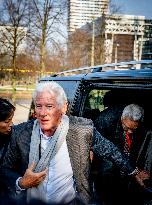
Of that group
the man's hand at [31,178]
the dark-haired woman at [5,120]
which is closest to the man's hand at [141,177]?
the man's hand at [31,178]

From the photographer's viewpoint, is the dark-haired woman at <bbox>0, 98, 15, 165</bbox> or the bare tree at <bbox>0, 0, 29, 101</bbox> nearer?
the dark-haired woman at <bbox>0, 98, 15, 165</bbox>

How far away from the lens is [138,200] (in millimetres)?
3367

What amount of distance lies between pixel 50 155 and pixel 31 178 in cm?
23

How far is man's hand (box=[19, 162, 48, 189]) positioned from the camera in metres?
2.47

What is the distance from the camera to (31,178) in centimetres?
248

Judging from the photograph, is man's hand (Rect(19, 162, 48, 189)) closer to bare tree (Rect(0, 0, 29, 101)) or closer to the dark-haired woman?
the dark-haired woman

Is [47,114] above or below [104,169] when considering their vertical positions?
above

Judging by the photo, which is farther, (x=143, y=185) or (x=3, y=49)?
(x=3, y=49)

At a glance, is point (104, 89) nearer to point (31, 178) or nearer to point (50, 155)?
point (50, 155)

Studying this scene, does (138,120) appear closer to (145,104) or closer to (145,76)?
(145,104)

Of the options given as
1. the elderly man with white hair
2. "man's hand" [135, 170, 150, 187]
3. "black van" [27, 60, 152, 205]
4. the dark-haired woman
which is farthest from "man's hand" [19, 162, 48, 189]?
the dark-haired woman

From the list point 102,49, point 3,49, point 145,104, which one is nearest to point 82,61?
point 102,49

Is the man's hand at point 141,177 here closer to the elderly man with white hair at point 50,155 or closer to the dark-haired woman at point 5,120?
the elderly man with white hair at point 50,155

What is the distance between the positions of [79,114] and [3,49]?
1776 centimetres
